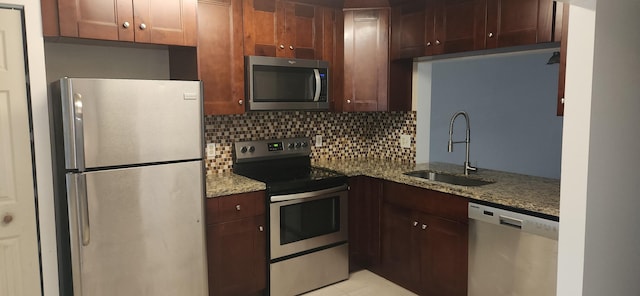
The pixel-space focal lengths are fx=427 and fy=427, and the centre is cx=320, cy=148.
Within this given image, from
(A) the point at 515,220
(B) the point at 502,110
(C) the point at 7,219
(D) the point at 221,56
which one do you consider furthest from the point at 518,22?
(C) the point at 7,219

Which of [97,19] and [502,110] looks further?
[502,110]

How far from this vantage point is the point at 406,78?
353cm

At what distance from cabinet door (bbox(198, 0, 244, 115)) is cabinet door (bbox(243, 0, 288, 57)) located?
6 cm

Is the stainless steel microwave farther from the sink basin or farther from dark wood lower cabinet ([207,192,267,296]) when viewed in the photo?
the sink basin

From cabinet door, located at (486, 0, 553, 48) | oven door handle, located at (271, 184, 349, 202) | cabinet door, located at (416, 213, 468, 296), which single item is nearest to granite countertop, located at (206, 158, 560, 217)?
oven door handle, located at (271, 184, 349, 202)

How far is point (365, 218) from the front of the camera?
3320 millimetres

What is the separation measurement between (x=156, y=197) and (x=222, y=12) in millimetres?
1267

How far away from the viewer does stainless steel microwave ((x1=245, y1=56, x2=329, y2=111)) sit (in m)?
2.91

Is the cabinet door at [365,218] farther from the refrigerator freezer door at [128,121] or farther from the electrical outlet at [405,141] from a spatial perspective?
the refrigerator freezer door at [128,121]

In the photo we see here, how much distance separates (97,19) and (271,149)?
59.3 inches

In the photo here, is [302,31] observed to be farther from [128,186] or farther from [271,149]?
[128,186]

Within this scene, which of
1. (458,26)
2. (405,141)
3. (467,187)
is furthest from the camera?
(405,141)

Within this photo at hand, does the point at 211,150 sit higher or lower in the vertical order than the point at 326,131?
lower

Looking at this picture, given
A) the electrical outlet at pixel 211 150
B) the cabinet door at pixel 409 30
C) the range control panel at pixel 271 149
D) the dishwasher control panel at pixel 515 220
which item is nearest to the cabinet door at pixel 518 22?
the cabinet door at pixel 409 30
